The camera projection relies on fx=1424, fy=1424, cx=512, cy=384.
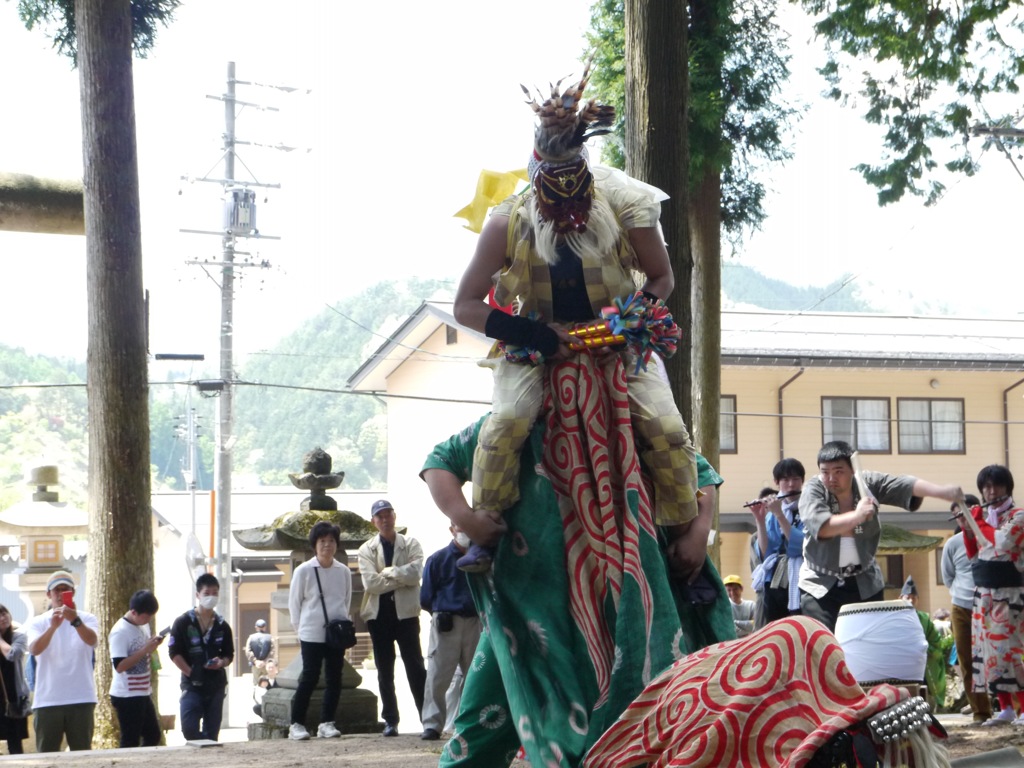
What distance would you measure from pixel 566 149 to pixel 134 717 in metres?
7.46

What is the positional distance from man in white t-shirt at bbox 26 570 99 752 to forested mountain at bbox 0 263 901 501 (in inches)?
3713

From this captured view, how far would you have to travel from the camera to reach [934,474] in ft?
99.4

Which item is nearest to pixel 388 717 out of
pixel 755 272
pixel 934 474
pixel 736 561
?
pixel 736 561

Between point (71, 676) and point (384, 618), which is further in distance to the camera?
point (384, 618)

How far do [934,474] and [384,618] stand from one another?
2171cm

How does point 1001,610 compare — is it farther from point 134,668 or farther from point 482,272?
point 134,668

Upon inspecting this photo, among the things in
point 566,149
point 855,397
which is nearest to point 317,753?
point 566,149

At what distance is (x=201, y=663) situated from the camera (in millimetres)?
10852

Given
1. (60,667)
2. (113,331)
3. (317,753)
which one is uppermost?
(113,331)

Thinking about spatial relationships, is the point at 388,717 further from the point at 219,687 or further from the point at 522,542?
the point at 522,542

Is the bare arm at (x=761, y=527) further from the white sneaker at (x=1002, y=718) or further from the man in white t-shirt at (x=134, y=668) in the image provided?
the man in white t-shirt at (x=134, y=668)

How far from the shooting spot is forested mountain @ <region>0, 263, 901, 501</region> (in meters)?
113

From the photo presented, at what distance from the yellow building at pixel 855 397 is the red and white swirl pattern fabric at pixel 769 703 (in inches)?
924

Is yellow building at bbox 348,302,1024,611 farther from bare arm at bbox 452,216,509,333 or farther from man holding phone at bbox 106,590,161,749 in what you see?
bare arm at bbox 452,216,509,333
